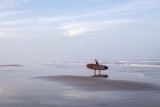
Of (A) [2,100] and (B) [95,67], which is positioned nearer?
(A) [2,100]

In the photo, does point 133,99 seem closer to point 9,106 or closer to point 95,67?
point 9,106

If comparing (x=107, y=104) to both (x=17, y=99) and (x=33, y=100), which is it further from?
(x=17, y=99)

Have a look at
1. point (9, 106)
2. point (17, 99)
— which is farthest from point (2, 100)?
point (9, 106)

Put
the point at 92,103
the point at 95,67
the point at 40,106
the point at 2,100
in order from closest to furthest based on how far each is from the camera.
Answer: the point at 40,106
the point at 92,103
the point at 2,100
the point at 95,67

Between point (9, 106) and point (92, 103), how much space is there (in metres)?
3.14

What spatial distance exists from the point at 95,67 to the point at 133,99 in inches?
758

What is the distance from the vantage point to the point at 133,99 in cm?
1245

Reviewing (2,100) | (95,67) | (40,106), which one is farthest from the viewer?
(95,67)

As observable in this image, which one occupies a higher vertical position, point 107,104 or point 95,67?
point 95,67

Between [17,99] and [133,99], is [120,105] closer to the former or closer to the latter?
[133,99]

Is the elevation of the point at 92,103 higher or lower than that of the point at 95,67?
lower

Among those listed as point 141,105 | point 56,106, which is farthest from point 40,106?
point 141,105

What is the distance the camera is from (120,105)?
434 inches

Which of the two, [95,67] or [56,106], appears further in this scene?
[95,67]
